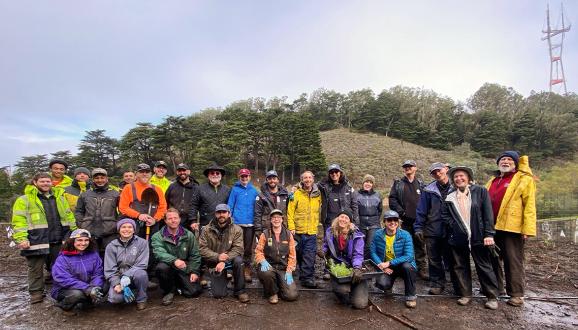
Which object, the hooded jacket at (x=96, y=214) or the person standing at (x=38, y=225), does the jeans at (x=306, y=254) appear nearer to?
the hooded jacket at (x=96, y=214)

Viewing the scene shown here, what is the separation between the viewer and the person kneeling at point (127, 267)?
398cm

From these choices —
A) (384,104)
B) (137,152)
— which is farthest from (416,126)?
(137,152)

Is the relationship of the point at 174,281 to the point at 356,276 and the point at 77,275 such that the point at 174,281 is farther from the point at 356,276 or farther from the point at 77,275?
the point at 356,276

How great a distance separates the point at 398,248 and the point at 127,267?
157 inches

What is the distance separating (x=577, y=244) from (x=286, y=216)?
28.5 ft

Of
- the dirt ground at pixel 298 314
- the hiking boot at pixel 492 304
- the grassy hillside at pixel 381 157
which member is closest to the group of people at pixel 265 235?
the hiking boot at pixel 492 304

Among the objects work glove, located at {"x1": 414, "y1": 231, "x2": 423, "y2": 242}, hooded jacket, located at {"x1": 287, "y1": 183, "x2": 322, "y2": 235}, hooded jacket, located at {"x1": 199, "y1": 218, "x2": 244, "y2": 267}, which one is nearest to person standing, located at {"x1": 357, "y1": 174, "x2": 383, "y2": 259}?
work glove, located at {"x1": 414, "y1": 231, "x2": 423, "y2": 242}

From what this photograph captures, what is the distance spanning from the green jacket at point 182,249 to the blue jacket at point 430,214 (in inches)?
143

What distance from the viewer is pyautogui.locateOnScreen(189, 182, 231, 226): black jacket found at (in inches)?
209

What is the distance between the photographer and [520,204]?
13.9 ft

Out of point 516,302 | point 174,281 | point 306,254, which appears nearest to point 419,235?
point 516,302

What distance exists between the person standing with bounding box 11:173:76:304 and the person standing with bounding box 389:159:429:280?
581cm

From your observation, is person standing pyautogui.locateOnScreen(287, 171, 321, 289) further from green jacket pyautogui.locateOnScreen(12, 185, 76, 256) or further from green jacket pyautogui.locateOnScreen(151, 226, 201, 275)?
green jacket pyautogui.locateOnScreen(12, 185, 76, 256)

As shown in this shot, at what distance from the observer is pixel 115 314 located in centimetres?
401
